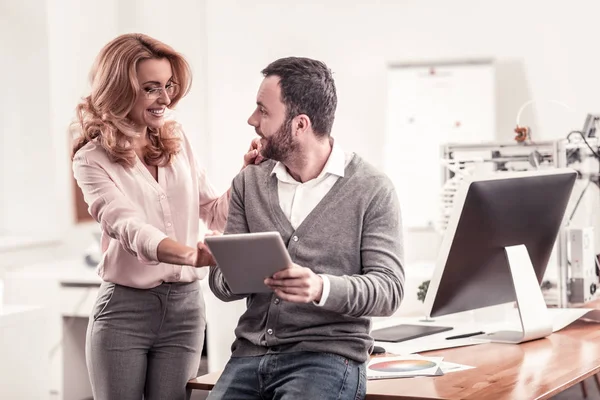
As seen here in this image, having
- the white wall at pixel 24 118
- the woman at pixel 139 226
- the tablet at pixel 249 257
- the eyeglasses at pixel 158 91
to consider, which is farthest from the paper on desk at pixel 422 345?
the white wall at pixel 24 118

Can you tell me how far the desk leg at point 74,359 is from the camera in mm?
4453

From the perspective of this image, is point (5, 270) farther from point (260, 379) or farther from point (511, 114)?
point (260, 379)

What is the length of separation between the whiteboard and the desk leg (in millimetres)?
1649

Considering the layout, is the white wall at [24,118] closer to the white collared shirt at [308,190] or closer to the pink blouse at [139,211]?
the pink blouse at [139,211]

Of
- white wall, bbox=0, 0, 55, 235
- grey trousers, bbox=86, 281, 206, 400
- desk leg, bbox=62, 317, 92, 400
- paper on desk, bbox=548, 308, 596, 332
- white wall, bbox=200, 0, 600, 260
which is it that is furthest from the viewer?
white wall, bbox=0, 0, 55, 235

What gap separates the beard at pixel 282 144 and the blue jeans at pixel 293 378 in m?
0.47

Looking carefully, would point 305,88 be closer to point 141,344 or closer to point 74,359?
point 141,344

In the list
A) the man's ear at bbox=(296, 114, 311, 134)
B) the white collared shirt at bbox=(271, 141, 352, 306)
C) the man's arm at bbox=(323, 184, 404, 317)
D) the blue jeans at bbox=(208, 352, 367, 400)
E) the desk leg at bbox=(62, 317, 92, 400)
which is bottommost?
the desk leg at bbox=(62, 317, 92, 400)

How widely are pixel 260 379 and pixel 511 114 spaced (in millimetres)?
2659

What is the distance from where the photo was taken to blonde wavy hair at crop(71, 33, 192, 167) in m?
2.45

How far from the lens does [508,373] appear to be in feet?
7.52

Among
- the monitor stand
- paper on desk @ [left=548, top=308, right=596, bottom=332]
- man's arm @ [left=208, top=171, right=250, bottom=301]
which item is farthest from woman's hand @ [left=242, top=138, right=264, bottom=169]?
paper on desk @ [left=548, top=308, right=596, bottom=332]

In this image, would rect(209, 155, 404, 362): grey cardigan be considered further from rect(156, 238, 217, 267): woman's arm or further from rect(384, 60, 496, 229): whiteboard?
rect(384, 60, 496, 229): whiteboard

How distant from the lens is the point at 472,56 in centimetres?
440
